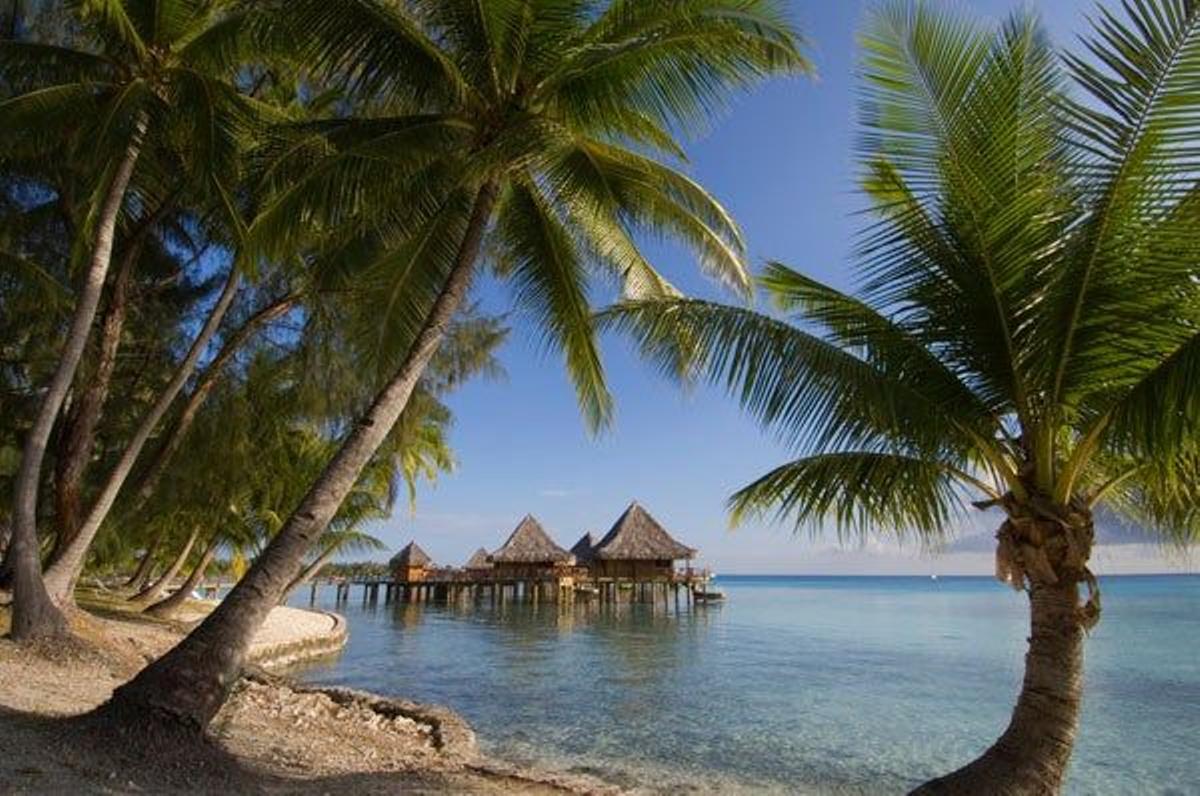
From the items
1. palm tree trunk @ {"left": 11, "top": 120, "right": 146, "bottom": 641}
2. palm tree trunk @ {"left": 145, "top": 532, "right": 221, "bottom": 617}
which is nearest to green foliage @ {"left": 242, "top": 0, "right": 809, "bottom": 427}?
palm tree trunk @ {"left": 11, "top": 120, "right": 146, "bottom": 641}

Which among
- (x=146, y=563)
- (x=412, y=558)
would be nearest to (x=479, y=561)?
(x=412, y=558)

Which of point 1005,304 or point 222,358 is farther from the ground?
point 222,358

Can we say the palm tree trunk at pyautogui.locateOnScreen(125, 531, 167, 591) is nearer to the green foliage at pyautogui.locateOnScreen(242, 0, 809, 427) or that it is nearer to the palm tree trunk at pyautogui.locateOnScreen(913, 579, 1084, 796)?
the green foliage at pyautogui.locateOnScreen(242, 0, 809, 427)

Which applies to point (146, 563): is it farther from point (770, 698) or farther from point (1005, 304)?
point (1005, 304)

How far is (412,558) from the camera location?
5181 centimetres

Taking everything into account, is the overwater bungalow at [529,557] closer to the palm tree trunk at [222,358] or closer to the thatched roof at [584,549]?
the thatched roof at [584,549]

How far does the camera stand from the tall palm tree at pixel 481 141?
6699mm

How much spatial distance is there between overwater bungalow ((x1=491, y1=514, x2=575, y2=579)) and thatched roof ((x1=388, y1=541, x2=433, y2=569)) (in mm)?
7442

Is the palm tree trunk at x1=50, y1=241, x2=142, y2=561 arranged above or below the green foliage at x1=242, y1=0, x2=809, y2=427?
below

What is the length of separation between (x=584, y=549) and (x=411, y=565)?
1073 cm

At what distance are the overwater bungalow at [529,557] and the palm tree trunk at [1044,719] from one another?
132ft

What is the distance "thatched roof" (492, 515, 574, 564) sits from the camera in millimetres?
45125

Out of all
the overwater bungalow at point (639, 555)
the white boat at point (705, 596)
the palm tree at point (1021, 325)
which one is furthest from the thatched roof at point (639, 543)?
the palm tree at point (1021, 325)

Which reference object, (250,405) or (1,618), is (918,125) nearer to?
(1,618)
